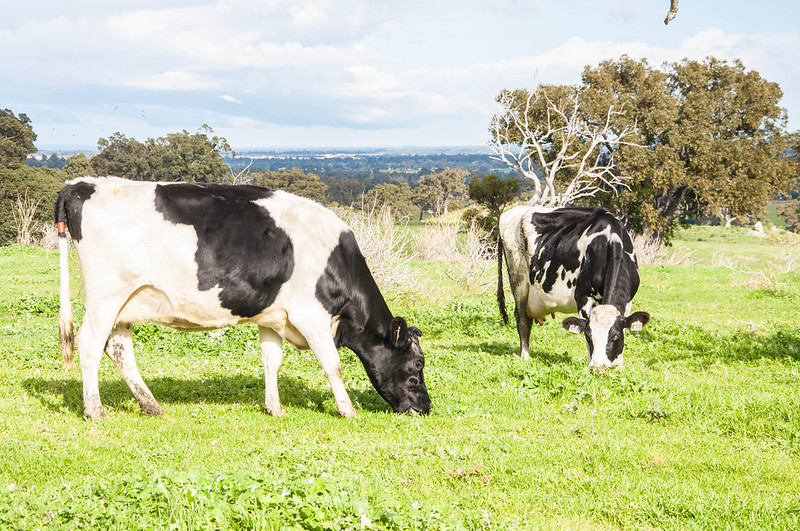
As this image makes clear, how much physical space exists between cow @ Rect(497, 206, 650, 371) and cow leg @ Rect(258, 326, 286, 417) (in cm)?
416

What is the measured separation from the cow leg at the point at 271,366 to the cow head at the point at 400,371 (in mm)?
1131

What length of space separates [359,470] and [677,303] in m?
16.2

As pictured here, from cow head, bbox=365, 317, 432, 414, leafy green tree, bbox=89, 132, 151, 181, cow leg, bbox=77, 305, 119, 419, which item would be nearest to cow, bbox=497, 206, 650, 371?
cow head, bbox=365, 317, 432, 414

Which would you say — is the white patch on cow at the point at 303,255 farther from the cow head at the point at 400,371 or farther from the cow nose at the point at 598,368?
the cow nose at the point at 598,368

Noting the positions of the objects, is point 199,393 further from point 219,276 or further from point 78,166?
point 78,166

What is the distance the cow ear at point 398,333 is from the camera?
839 cm

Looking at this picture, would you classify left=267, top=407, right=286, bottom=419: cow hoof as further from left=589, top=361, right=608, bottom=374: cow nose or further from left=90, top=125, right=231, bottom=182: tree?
left=90, top=125, right=231, bottom=182: tree

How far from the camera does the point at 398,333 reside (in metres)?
8.45

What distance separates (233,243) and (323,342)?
152 cm

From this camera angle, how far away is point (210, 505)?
449cm

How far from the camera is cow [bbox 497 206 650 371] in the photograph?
9867 millimetres

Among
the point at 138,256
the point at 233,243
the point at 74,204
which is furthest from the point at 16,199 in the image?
the point at 233,243

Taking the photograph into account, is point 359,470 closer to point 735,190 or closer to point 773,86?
point 735,190

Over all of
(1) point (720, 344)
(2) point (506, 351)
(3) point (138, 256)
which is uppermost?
(3) point (138, 256)
